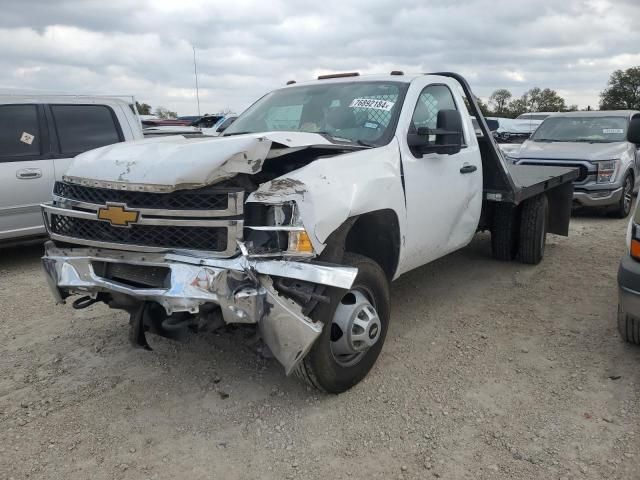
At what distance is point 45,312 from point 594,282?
5242 mm

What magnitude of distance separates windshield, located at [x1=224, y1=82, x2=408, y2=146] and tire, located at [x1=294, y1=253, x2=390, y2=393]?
92 centimetres

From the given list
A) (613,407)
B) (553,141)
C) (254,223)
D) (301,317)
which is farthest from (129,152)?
(553,141)

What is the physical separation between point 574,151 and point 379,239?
22.4ft

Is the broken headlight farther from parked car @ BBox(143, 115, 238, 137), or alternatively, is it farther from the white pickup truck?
parked car @ BBox(143, 115, 238, 137)

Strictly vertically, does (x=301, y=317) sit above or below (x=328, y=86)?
below

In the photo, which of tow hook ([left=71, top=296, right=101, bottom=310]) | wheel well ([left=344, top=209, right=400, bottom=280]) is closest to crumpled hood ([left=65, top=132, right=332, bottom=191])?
wheel well ([left=344, top=209, right=400, bottom=280])

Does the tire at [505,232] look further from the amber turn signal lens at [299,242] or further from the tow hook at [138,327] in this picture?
the tow hook at [138,327]

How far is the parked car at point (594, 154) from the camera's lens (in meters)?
8.83

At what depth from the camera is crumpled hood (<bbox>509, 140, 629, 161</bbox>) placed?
8.97m

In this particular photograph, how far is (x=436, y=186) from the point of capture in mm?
4184

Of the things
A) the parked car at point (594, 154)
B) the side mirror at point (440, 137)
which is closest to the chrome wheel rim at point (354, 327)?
the side mirror at point (440, 137)

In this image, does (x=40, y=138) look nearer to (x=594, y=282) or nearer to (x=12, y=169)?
(x=12, y=169)

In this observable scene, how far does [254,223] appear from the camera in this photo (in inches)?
112

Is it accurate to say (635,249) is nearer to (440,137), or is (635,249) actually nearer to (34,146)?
(440,137)
